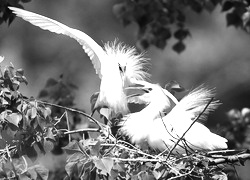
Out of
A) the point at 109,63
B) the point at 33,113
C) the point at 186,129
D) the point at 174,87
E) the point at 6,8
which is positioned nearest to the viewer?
the point at 33,113

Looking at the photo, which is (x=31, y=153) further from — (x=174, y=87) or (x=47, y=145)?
(x=174, y=87)

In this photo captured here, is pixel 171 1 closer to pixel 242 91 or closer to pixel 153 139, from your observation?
pixel 153 139

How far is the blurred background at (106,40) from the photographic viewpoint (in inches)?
296

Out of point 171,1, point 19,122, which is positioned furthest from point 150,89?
point 171,1

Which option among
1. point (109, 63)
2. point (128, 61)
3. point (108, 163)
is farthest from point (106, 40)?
point (108, 163)

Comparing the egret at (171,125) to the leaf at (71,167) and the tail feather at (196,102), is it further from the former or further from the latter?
the leaf at (71,167)

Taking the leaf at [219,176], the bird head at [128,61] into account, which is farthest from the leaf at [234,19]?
the leaf at [219,176]

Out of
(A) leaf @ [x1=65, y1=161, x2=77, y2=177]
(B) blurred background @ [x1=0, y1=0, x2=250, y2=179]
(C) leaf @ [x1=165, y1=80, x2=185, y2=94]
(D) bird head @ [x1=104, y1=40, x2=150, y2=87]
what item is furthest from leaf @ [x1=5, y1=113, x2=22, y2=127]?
(B) blurred background @ [x1=0, y1=0, x2=250, y2=179]

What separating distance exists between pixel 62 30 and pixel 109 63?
305mm

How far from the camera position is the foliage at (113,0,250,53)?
3740mm

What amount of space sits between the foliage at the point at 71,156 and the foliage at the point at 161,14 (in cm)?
156

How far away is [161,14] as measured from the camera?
3979mm

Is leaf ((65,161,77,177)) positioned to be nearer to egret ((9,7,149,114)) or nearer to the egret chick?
the egret chick

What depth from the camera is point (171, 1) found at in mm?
4023
